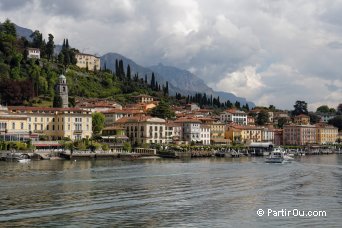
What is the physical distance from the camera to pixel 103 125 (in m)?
107

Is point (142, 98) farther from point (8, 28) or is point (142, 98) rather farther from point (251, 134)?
point (8, 28)

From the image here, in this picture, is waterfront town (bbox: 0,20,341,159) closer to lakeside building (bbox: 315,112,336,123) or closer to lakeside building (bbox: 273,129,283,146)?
lakeside building (bbox: 273,129,283,146)

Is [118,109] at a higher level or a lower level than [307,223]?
higher

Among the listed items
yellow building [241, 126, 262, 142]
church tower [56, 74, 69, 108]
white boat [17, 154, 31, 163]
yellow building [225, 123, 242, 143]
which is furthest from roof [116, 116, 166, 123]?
white boat [17, 154, 31, 163]

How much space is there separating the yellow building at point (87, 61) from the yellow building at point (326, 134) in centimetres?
6311

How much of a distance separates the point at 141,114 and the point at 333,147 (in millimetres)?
54028

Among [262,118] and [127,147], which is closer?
[127,147]

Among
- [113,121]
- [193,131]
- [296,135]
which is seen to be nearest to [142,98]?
[113,121]

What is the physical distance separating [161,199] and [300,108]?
525 ft

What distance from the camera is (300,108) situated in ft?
622

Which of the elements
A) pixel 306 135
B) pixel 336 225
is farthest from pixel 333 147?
pixel 336 225

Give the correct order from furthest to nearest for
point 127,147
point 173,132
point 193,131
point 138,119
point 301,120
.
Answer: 1. point 301,120
2. point 193,131
3. point 173,132
4. point 138,119
5. point 127,147

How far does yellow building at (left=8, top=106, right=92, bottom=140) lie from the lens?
9412cm

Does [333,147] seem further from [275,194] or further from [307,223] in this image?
[307,223]
